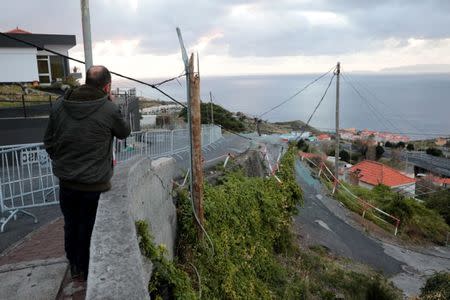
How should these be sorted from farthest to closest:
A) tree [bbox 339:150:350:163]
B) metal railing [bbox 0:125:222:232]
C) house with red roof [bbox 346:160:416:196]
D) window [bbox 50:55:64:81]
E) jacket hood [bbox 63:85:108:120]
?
1. tree [bbox 339:150:350:163]
2. house with red roof [bbox 346:160:416:196]
3. window [bbox 50:55:64:81]
4. metal railing [bbox 0:125:222:232]
5. jacket hood [bbox 63:85:108:120]

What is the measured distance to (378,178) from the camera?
36594mm

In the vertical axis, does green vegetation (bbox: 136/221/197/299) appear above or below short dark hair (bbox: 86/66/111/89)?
below

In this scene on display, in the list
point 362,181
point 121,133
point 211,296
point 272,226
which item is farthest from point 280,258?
point 362,181

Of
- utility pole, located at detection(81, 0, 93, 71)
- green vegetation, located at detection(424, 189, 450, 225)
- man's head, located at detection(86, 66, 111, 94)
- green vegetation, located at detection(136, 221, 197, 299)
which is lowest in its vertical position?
green vegetation, located at detection(424, 189, 450, 225)

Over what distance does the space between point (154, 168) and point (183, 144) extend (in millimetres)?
10718

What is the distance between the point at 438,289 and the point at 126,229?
10.2 m

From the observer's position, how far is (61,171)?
3.52 m

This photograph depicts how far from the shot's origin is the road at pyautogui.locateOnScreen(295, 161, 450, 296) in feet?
44.6

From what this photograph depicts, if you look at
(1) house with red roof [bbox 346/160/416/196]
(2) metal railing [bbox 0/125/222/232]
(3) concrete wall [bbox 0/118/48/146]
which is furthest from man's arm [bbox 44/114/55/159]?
(1) house with red roof [bbox 346/160/416/196]

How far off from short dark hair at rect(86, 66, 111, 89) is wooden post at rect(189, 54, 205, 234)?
253 centimetres

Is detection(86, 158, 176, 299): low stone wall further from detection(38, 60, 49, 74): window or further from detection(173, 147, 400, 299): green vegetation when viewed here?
detection(38, 60, 49, 74): window

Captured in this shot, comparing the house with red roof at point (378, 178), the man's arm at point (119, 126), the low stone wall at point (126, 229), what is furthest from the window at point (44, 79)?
the house with red roof at point (378, 178)

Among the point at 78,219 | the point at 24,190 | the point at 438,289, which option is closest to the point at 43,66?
the point at 24,190

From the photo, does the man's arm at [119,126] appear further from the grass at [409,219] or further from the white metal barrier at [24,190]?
the grass at [409,219]
